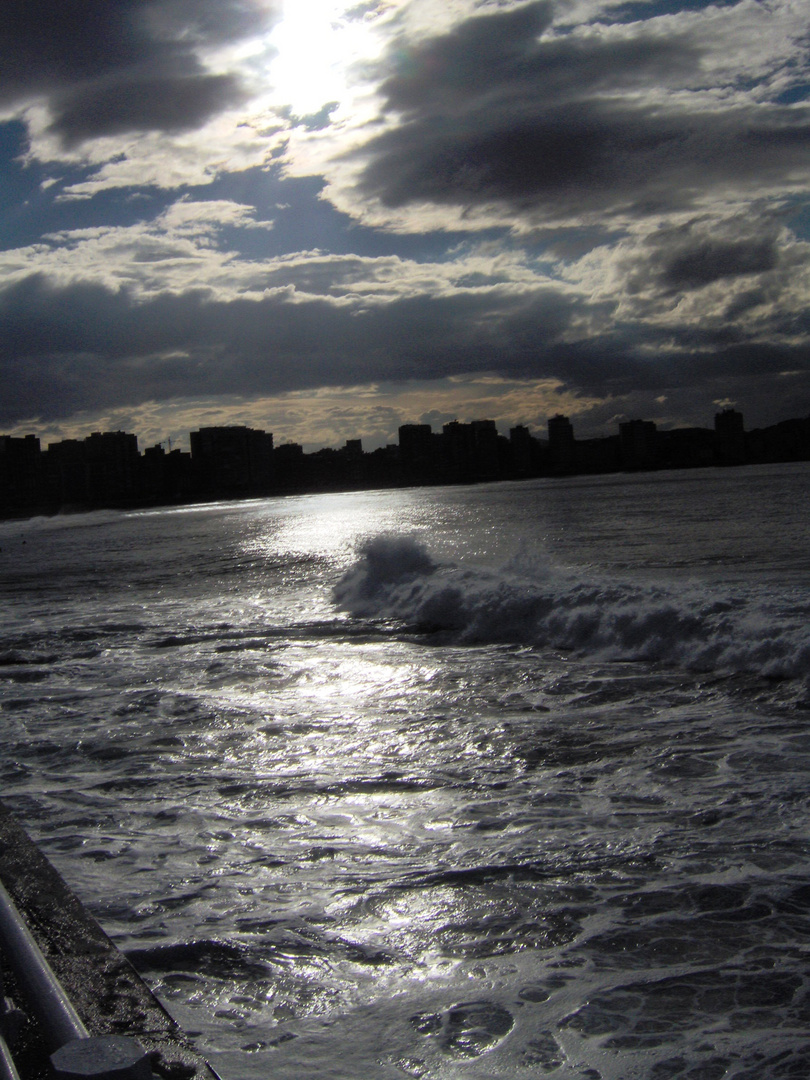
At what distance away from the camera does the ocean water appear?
134 inches

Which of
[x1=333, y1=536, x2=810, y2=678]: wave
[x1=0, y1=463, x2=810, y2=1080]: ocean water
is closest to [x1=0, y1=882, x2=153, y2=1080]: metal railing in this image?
[x1=0, y1=463, x2=810, y2=1080]: ocean water

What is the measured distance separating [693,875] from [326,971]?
2136mm

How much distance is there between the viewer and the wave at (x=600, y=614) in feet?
34.2

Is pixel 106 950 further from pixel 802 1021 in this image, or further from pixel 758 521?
pixel 758 521

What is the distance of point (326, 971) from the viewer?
12.5ft

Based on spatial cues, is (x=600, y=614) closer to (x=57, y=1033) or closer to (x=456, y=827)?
(x=456, y=827)

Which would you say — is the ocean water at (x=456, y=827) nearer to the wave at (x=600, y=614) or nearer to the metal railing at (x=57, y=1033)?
the wave at (x=600, y=614)

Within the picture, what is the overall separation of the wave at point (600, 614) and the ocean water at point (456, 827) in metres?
0.07

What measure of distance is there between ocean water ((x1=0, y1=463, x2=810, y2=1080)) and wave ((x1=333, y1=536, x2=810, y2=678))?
0.07 m

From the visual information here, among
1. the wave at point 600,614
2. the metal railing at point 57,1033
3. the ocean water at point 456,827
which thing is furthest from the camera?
the wave at point 600,614

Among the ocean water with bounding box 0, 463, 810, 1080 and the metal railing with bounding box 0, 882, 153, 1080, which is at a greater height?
the metal railing with bounding box 0, 882, 153, 1080

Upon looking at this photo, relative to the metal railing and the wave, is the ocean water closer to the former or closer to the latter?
the wave

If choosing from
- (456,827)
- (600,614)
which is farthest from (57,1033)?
(600,614)

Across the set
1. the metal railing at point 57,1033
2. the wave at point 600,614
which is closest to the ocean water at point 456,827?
the wave at point 600,614
